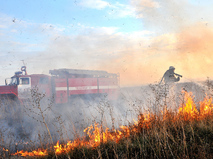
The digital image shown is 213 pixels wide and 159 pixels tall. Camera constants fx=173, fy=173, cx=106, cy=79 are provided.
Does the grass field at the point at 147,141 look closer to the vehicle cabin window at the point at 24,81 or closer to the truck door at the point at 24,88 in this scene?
the truck door at the point at 24,88

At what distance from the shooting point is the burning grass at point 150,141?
4.02 meters

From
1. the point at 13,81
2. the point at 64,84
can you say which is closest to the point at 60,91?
the point at 64,84

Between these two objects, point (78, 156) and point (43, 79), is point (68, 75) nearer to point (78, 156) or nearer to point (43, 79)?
point (43, 79)

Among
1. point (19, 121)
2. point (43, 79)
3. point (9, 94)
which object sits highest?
point (43, 79)

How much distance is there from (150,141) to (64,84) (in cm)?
1161

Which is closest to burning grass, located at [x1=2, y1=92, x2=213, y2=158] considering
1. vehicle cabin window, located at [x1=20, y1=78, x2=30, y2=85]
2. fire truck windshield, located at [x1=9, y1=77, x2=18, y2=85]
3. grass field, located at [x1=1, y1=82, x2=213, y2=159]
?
grass field, located at [x1=1, y1=82, x2=213, y2=159]

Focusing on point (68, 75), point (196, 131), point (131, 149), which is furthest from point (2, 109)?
point (196, 131)

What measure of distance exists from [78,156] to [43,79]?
1051cm

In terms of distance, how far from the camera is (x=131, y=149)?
4109mm

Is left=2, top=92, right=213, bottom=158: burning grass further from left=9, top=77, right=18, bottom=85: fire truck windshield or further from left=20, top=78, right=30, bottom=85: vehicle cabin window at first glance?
left=9, top=77, right=18, bottom=85: fire truck windshield

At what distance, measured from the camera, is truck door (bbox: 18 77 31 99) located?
12.5 metres

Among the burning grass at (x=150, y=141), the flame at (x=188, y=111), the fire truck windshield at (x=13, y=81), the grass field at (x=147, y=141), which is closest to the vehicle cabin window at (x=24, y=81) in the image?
the fire truck windshield at (x=13, y=81)

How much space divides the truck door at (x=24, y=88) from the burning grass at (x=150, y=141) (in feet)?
26.3

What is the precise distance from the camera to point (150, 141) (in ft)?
15.1
